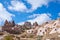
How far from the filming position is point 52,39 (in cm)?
9706

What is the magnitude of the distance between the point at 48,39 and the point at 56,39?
17.4 ft

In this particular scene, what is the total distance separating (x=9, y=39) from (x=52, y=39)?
26.9m

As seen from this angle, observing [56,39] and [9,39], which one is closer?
[9,39]

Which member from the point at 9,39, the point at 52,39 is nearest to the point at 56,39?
the point at 52,39

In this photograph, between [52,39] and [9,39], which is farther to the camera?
[52,39]

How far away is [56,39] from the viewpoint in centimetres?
9681

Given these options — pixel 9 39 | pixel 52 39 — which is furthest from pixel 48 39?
pixel 9 39

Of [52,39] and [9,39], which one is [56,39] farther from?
[9,39]

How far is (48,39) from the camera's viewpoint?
10012 centimetres

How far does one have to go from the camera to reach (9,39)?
82.2 meters

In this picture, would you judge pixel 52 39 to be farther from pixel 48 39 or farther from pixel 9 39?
pixel 9 39

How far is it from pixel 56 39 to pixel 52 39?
221cm

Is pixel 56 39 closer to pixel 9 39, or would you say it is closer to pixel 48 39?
pixel 48 39
